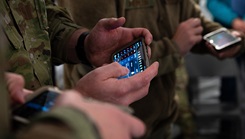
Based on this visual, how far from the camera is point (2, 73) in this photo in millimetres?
392

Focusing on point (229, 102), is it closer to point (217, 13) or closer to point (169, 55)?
point (217, 13)

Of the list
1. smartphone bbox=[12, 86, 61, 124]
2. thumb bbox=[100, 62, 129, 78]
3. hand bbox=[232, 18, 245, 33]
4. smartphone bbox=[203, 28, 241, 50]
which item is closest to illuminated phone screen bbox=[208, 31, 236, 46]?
smartphone bbox=[203, 28, 241, 50]

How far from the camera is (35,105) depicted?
493 millimetres

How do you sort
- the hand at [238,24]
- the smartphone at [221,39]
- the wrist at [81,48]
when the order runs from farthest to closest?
the hand at [238,24], the smartphone at [221,39], the wrist at [81,48]

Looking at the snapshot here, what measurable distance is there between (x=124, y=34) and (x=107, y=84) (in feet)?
0.71

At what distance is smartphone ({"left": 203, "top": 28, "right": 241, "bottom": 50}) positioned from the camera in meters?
1.21

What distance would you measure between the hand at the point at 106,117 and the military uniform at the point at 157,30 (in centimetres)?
53

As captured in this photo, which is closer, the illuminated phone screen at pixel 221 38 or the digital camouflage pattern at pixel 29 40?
the digital camouflage pattern at pixel 29 40

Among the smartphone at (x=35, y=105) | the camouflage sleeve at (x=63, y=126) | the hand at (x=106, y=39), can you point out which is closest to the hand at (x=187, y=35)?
the hand at (x=106, y=39)

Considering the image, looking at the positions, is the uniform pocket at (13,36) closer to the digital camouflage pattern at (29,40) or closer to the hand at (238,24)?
the digital camouflage pattern at (29,40)

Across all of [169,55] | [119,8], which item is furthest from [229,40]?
[119,8]

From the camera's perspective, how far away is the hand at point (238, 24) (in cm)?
159

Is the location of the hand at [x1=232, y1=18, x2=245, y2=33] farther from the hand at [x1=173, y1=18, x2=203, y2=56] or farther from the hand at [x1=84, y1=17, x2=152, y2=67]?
the hand at [x1=84, y1=17, x2=152, y2=67]

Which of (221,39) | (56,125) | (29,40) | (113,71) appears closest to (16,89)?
(56,125)
